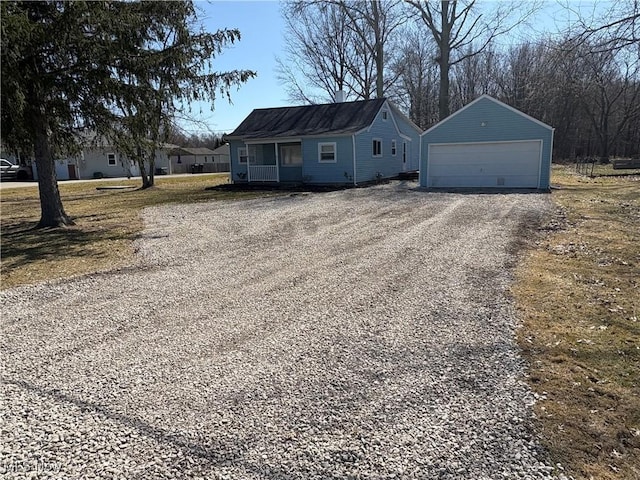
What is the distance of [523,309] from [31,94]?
32.1 ft

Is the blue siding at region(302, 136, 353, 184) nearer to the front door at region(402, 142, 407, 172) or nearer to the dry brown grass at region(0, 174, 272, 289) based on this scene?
the front door at region(402, 142, 407, 172)

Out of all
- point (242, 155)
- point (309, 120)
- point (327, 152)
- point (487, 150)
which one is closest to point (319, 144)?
point (327, 152)

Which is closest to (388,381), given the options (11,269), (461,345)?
(461,345)

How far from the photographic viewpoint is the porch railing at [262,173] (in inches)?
896

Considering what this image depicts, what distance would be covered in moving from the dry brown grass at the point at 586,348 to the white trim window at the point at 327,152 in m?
14.4

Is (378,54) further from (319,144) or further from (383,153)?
(319,144)

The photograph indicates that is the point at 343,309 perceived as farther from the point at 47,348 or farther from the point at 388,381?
the point at 47,348

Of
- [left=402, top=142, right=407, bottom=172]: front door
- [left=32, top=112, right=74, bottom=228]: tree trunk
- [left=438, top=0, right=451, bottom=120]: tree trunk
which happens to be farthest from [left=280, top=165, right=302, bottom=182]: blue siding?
[left=32, top=112, right=74, bottom=228]: tree trunk

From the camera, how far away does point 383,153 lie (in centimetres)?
2373

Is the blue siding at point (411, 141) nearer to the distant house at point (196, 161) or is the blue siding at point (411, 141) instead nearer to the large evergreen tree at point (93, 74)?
the large evergreen tree at point (93, 74)

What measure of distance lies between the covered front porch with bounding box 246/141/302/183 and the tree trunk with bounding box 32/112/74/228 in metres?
12.5

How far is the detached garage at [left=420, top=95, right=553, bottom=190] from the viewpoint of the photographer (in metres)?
17.6

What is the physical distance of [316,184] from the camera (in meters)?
21.6

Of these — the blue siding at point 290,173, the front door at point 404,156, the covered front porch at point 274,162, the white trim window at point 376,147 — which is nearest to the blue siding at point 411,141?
the front door at point 404,156
